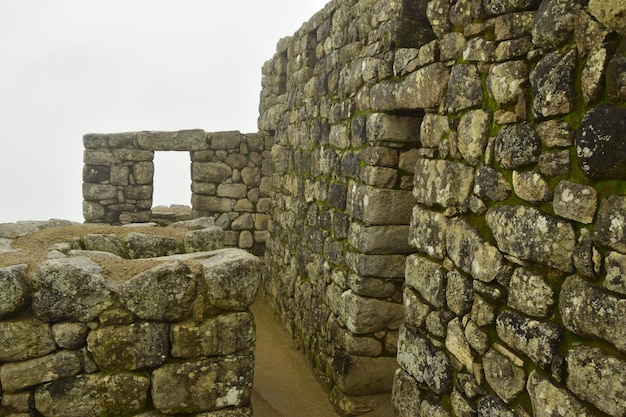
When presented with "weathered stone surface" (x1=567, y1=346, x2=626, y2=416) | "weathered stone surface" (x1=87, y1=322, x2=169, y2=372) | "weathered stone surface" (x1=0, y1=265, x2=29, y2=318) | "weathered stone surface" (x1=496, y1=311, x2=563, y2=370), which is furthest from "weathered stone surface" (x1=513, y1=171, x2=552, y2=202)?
"weathered stone surface" (x1=0, y1=265, x2=29, y2=318)

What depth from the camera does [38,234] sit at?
414cm

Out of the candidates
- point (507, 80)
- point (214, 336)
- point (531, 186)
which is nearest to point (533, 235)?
point (531, 186)

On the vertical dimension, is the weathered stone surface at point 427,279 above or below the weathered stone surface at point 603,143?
below

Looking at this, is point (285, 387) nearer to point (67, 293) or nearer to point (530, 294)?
point (67, 293)

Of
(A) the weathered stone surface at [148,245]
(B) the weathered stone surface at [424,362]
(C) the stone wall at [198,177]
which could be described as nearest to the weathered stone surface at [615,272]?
(B) the weathered stone surface at [424,362]

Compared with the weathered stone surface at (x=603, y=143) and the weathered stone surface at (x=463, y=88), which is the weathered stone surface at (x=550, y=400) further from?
the weathered stone surface at (x=463, y=88)

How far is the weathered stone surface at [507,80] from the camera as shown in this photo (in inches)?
96.7

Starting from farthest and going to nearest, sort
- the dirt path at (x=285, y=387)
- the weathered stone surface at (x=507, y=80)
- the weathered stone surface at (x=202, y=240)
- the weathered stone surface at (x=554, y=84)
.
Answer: the dirt path at (x=285, y=387), the weathered stone surface at (x=202, y=240), the weathered stone surface at (x=507, y=80), the weathered stone surface at (x=554, y=84)

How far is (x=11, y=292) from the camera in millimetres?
2670

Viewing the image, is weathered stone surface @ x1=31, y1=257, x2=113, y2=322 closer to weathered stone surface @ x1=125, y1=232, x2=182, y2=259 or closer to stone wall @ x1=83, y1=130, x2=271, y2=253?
weathered stone surface @ x1=125, y1=232, x2=182, y2=259

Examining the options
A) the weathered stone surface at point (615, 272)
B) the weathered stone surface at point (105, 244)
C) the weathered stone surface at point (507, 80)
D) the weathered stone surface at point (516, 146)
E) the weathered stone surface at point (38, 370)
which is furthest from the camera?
the weathered stone surface at point (105, 244)

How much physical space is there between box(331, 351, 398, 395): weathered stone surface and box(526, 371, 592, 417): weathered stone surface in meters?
2.39

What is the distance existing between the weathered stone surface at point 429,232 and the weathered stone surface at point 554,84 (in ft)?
3.41

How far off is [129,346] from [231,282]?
673 millimetres
